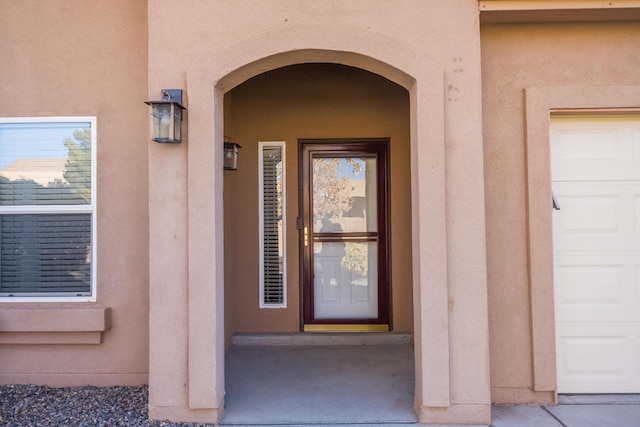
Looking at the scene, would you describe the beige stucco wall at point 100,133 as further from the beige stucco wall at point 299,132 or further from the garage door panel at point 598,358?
the garage door panel at point 598,358

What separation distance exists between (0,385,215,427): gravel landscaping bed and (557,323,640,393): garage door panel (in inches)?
124

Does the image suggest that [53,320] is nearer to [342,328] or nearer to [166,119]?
[166,119]

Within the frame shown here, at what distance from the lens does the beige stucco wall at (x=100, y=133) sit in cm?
415

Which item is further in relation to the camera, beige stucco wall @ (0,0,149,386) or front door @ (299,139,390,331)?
front door @ (299,139,390,331)

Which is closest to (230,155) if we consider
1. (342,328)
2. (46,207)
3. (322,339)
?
(46,207)

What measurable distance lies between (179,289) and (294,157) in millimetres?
2574

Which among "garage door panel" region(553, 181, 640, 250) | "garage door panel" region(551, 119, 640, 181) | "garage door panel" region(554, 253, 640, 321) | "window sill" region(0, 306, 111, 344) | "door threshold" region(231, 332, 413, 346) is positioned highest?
"garage door panel" region(551, 119, 640, 181)

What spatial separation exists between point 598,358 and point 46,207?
16.8ft

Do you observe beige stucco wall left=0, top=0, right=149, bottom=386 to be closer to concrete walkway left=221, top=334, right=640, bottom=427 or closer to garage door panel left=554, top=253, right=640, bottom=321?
concrete walkway left=221, top=334, right=640, bottom=427

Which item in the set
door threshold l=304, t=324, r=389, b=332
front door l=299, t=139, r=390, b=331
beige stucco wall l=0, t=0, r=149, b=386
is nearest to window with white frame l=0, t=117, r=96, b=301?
beige stucco wall l=0, t=0, r=149, b=386

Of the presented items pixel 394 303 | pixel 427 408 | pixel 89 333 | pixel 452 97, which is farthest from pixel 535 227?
pixel 89 333

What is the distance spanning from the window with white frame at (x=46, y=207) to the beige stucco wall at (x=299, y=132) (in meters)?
1.76

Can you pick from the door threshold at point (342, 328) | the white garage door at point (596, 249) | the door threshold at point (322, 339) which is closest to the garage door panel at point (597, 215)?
the white garage door at point (596, 249)

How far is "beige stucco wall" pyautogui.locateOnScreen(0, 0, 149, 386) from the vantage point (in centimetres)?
415
